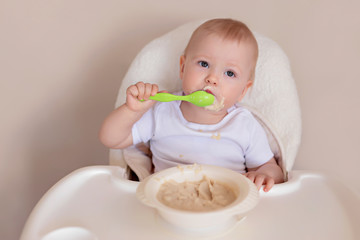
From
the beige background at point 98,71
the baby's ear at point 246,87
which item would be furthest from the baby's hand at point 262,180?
the beige background at point 98,71

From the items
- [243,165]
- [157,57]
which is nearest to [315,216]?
[243,165]

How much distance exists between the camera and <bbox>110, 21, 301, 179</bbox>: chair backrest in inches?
43.6

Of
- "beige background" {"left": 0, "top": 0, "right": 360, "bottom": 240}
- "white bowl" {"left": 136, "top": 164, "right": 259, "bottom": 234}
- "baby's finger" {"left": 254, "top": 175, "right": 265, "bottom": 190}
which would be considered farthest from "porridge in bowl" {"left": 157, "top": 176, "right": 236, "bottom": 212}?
"beige background" {"left": 0, "top": 0, "right": 360, "bottom": 240}

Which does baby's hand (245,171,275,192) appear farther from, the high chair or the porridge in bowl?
the porridge in bowl

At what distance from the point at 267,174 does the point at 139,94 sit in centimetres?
37

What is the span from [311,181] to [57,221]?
1.81 feet

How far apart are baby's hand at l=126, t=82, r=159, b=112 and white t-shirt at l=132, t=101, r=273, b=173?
0.13 m

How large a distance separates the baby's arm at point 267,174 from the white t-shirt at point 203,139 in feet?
0.05

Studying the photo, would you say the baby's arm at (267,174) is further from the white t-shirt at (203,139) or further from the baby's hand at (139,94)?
the baby's hand at (139,94)

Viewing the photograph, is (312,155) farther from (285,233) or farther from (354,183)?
(285,233)

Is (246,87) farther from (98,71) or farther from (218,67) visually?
(98,71)

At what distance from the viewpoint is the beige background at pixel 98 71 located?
151cm

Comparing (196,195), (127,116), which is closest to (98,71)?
(127,116)

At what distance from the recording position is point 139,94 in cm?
91
